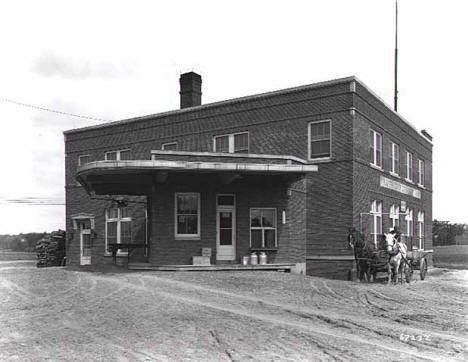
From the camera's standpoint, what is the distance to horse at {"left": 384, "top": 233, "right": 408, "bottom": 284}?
19812 mm

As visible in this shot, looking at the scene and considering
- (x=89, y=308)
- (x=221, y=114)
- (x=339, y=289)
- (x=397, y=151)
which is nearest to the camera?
(x=89, y=308)

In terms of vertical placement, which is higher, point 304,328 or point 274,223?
point 274,223

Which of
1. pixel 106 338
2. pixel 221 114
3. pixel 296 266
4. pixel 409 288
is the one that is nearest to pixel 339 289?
pixel 409 288

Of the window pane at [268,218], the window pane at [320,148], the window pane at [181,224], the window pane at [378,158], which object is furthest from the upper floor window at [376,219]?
the window pane at [181,224]

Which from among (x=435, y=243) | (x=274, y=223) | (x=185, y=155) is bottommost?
(x=435, y=243)

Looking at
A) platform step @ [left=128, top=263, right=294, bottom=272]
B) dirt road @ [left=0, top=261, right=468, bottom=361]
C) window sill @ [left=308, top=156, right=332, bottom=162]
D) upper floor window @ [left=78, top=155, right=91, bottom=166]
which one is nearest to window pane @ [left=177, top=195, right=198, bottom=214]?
platform step @ [left=128, top=263, right=294, bottom=272]

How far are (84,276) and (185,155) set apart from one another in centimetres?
581

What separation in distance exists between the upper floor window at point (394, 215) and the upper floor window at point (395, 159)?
73.4 inches

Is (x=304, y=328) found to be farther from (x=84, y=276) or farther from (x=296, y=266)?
(x=296, y=266)

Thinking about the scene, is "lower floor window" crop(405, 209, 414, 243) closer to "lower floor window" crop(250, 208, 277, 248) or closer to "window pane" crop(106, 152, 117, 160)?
"lower floor window" crop(250, 208, 277, 248)

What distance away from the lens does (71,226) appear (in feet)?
108

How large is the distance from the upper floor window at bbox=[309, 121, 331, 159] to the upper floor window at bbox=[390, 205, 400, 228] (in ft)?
20.2

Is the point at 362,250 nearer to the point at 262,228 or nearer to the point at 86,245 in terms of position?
the point at 262,228

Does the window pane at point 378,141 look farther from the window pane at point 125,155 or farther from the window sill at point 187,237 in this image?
the window pane at point 125,155
